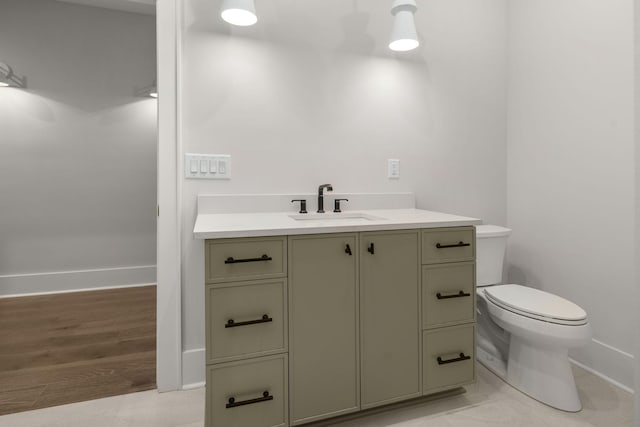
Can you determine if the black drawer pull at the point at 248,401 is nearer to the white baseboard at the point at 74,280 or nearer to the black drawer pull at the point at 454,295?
the black drawer pull at the point at 454,295

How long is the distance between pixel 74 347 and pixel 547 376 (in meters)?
2.73

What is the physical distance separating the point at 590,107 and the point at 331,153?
146 cm

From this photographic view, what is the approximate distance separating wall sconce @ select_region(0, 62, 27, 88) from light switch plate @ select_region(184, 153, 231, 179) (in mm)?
2430

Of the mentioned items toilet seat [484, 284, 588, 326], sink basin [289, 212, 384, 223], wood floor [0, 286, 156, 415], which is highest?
sink basin [289, 212, 384, 223]

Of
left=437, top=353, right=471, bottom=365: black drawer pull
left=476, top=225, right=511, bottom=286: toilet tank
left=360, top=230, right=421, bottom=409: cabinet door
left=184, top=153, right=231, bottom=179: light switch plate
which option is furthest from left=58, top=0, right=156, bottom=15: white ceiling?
left=437, top=353, right=471, bottom=365: black drawer pull

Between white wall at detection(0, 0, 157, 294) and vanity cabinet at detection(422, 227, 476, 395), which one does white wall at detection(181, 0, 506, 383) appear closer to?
vanity cabinet at detection(422, 227, 476, 395)

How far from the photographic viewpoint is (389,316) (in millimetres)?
1482

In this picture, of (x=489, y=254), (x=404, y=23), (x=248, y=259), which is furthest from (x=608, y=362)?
(x=404, y=23)

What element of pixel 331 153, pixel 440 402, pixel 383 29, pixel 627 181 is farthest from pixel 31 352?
→ pixel 627 181

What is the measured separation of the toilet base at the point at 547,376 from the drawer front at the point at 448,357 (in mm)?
317

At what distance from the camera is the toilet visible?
5.09ft

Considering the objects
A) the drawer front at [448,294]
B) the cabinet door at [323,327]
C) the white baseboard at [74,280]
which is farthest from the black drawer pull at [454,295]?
the white baseboard at [74,280]

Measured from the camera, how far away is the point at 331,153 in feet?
6.70

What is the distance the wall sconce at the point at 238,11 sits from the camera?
5.22 feet
